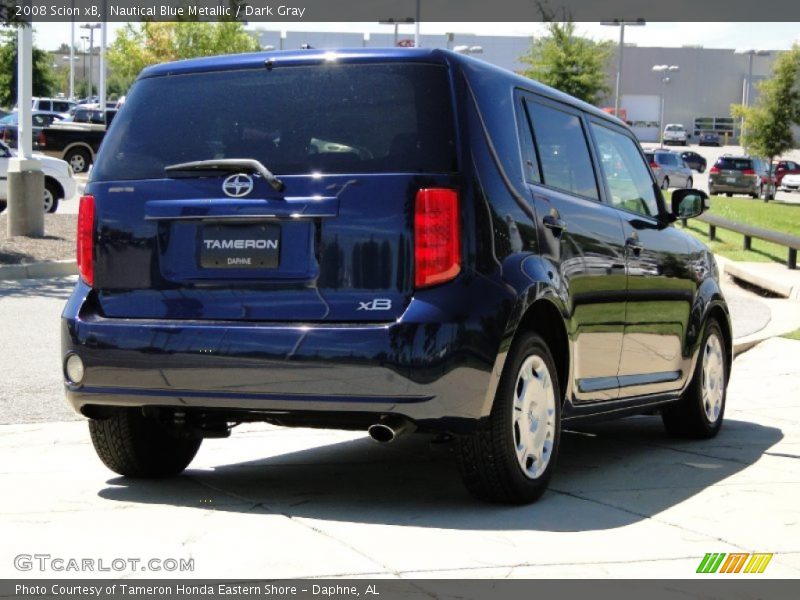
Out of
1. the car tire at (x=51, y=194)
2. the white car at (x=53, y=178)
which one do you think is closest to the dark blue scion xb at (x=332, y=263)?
the white car at (x=53, y=178)

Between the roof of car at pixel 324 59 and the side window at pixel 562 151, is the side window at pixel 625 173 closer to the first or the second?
the side window at pixel 562 151

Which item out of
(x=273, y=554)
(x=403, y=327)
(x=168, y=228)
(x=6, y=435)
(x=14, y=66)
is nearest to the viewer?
(x=273, y=554)

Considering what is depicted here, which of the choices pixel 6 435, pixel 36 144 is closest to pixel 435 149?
pixel 6 435

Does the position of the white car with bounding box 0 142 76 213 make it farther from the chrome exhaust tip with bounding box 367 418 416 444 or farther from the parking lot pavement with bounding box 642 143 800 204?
the parking lot pavement with bounding box 642 143 800 204

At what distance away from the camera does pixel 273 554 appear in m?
4.87

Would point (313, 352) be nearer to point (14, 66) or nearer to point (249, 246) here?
point (249, 246)

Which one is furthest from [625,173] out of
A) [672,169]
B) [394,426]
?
[672,169]

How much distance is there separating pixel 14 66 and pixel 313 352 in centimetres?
7920

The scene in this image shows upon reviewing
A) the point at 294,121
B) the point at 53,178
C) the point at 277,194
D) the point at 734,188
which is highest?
the point at 294,121

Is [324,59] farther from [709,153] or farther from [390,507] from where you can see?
[709,153]

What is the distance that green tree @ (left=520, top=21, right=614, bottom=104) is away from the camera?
163 feet

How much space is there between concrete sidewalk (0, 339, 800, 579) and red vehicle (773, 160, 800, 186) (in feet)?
191

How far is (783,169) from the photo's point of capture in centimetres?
6512

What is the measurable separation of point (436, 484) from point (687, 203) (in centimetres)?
267
